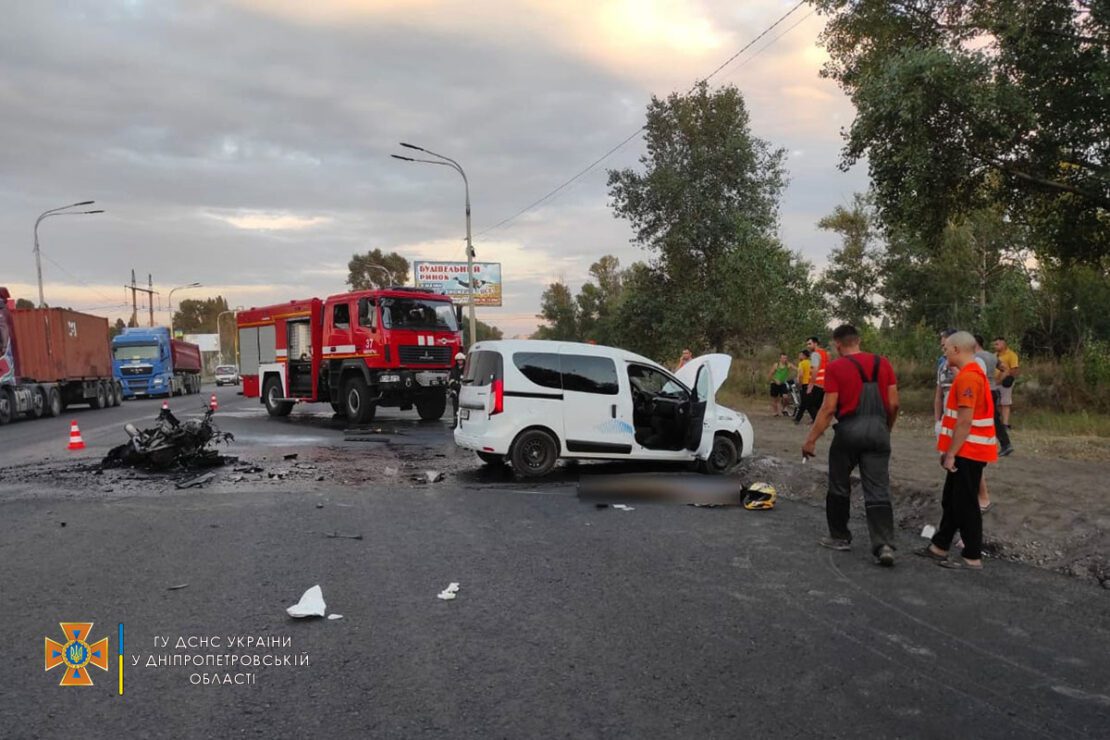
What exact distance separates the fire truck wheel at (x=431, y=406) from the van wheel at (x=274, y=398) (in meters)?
3.98

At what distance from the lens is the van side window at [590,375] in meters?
9.45

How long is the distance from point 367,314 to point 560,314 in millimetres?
61483

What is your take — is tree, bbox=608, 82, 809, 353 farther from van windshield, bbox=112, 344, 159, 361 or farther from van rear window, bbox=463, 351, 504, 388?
van windshield, bbox=112, 344, 159, 361

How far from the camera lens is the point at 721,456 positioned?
992cm

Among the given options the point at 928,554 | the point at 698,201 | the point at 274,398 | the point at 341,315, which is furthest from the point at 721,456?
the point at 698,201

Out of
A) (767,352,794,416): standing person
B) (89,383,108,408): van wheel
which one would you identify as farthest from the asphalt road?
(89,383,108,408): van wheel

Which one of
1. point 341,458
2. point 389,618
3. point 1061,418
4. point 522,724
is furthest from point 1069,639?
point 1061,418

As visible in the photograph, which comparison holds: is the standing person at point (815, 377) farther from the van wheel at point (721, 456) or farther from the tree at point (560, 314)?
the tree at point (560, 314)

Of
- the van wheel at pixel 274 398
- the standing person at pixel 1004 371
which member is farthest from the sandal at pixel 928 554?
the van wheel at pixel 274 398

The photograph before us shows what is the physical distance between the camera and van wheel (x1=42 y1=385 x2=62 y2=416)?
22.5m

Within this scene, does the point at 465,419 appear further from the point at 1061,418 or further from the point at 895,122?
the point at 1061,418

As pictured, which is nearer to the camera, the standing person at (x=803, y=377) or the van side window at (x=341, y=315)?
the standing person at (x=803, y=377)

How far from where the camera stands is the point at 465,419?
9852 mm

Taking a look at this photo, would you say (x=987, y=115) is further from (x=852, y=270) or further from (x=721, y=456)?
(x=852, y=270)
